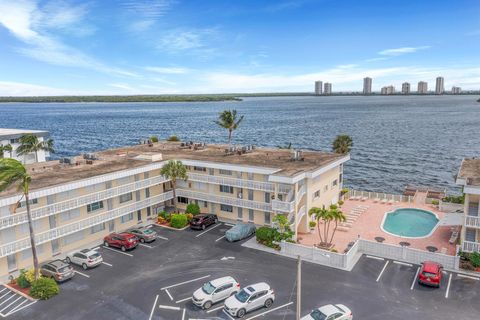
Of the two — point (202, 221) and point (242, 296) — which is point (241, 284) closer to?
point (242, 296)

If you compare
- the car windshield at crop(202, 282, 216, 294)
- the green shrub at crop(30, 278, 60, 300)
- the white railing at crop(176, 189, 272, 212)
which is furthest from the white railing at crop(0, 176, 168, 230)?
the car windshield at crop(202, 282, 216, 294)

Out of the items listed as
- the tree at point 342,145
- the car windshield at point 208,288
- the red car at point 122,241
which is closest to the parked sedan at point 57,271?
the red car at point 122,241

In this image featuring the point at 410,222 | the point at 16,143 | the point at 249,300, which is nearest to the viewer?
the point at 249,300

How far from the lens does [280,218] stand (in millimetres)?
40656

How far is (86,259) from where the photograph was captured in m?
37.2

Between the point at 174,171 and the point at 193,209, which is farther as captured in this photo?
the point at 193,209

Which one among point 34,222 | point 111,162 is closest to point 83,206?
point 34,222

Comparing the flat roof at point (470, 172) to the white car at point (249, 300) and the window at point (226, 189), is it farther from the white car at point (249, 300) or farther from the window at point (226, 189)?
the window at point (226, 189)

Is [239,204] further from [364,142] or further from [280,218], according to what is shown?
[364,142]

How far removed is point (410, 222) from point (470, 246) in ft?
43.8

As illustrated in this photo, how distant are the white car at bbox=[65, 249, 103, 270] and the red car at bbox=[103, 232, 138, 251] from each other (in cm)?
347

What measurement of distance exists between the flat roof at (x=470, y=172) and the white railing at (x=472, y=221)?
3305 mm

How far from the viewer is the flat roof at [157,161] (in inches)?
1706

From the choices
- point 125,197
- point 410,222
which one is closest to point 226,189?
point 125,197
